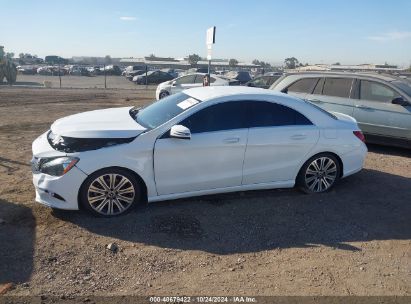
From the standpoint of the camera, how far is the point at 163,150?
464 centimetres

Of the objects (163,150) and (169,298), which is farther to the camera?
(163,150)

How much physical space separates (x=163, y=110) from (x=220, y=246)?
2.07m

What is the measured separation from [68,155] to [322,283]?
2.98 m

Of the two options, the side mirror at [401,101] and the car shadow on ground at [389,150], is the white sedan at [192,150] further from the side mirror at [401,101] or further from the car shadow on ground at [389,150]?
the car shadow on ground at [389,150]

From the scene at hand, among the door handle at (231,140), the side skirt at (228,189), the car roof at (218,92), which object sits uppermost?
the car roof at (218,92)

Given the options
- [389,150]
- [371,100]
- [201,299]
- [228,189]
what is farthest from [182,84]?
[201,299]

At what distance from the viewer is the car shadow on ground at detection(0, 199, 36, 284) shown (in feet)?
11.5

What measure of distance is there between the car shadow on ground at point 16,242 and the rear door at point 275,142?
2708mm

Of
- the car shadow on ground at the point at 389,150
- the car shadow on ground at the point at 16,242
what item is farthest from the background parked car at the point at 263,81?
the car shadow on ground at the point at 16,242

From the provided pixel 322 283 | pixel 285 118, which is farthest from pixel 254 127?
pixel 322 283

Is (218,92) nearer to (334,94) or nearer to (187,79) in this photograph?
(334,94)

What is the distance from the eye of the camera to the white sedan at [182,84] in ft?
55.0

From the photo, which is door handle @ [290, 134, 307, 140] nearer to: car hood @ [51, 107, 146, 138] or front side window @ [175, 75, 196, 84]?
car hood @ [51, 107, 146, 138]

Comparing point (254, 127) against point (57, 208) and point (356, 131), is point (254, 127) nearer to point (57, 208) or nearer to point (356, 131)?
point (356, 131)
